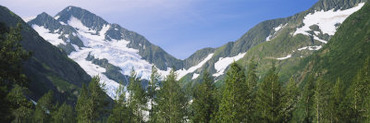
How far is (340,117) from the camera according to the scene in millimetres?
65625

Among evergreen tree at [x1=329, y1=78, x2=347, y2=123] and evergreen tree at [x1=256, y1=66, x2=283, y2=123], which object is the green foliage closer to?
evergreen tree at [x1=256, y1=66, x2=283, y2=123]

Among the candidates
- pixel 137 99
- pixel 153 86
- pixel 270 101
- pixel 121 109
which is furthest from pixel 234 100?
pixel 121 109

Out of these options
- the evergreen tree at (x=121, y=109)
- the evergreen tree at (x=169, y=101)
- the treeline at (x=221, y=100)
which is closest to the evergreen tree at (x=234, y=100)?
the treeline at (x=221, y=100)

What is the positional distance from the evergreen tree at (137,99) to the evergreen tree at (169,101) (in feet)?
10.4

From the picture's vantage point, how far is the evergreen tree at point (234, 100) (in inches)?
1554

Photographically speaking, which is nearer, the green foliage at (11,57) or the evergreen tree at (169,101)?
the green foliage at (11,57)

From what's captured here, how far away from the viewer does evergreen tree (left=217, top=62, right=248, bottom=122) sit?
39.5 m

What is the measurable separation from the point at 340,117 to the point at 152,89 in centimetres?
4507

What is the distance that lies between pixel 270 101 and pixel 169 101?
762 inches

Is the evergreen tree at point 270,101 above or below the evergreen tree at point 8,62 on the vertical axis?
below

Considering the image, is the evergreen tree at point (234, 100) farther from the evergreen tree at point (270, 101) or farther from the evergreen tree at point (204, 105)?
the evergreen tree at point (204, 105)

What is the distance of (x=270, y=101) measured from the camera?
48.4m

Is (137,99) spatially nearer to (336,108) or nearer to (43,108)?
(336,108)

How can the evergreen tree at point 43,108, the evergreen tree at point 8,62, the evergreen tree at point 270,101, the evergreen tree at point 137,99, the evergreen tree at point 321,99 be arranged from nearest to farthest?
1. the evergreen tree at point 8,62
2. the evergreen tree at point 270,101
3. the evergreen tree at point 137,99
4. the evergreen tree at point 321,99
5. the evergreen tree at point 43,108
